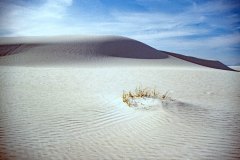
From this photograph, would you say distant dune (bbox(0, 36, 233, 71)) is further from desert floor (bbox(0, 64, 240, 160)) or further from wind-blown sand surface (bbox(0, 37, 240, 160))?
desert floor (bbox(0, 64, 240, 160))

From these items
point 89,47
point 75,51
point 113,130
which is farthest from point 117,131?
point 89,47

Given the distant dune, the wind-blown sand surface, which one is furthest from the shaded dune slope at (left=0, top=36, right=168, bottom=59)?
the wind-blown sand surface

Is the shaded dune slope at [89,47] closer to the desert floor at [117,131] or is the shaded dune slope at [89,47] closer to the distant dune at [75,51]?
the distant dune at [75,51]

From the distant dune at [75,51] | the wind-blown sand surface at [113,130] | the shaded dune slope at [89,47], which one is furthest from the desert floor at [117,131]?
the shaded dune slope at [89,47]

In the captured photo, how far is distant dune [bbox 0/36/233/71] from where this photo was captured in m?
33.2

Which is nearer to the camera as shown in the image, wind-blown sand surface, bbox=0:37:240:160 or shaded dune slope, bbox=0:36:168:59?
wind-blown sand surface, bbox=0:37:240:160

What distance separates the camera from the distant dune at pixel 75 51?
1308 inches

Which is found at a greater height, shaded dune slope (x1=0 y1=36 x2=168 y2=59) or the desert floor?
shaded dune slope (x1=0 y1=36 x2=168 y2=59)

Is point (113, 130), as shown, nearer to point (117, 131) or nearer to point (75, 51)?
point (117, 131)

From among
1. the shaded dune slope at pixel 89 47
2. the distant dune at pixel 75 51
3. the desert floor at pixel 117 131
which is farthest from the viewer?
the shaded dune slope at pixel 89 47

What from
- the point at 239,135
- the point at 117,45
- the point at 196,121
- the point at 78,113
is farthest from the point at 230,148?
the point at 117,45

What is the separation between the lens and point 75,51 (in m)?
37.6

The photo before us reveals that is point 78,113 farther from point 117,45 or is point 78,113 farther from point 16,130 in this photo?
point 117,45

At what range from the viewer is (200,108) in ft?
25.1
